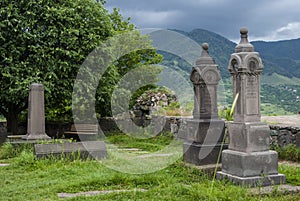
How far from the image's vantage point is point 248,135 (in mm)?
6957

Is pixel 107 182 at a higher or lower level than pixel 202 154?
lower

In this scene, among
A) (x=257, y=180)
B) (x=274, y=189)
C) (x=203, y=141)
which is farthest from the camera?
(x=203, y=141)

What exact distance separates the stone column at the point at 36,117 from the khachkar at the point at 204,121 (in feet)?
17.0

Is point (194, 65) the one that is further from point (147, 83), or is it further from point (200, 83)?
point (147, 83)

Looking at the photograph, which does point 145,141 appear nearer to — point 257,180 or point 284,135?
point 284,135

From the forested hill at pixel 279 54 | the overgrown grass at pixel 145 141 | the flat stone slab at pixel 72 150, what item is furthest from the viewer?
the forested hill at pixel 279 54

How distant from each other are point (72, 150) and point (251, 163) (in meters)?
4.95

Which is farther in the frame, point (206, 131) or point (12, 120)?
point (12, 120)

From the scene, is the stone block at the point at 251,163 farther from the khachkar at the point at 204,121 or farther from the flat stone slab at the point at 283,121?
the flat stone slab at the point at 283,121

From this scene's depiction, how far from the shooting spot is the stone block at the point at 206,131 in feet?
29.5

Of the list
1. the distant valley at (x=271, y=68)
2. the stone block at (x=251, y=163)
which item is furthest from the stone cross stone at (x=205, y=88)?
the stone block at (x=251, y=163)

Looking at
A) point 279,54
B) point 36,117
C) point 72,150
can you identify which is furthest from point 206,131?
point 279,54

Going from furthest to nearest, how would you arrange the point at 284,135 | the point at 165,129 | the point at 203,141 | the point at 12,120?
the point at 12,120, the point at 165,129, the point at 284,135, the point at 203,141

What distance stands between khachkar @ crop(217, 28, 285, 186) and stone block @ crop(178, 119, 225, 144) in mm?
1634
